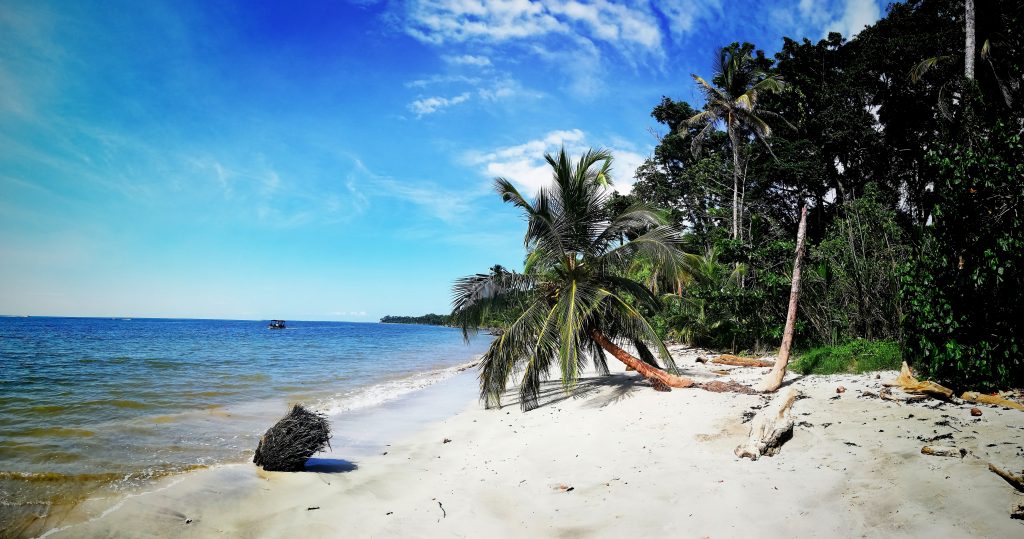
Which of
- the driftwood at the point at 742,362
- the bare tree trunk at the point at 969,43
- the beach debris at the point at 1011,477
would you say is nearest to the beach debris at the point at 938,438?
the beach debris at the point at 1011,477

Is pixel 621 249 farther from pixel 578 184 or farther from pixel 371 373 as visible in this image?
pixel 371 373

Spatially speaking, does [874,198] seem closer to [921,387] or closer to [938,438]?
[921,387]

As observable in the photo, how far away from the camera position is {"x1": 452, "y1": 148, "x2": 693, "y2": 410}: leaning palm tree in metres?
9.82

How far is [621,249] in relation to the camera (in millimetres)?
10227

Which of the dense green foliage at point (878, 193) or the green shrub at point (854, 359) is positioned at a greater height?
the dense green foliage at point (878, 193)

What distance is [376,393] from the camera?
1401cm

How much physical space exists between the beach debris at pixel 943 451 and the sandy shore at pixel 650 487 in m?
0.08

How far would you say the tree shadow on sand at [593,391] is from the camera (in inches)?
372

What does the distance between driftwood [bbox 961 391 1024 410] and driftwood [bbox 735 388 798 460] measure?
2607mm

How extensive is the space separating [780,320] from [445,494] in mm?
11550

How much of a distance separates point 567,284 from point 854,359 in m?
6.10

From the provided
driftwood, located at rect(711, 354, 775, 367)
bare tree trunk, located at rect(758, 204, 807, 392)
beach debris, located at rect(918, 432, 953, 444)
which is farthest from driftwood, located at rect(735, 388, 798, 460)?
driftwood, located at rect(711, 354, 775, 367)

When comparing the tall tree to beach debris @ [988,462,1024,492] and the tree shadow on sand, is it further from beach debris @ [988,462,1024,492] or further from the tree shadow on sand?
beach debris @ [988,462,1024,492]

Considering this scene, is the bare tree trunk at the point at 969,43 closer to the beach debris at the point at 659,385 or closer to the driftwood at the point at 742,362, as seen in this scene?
the driftwood at the point at 742,362
